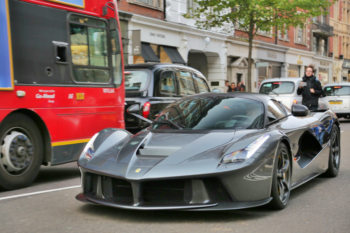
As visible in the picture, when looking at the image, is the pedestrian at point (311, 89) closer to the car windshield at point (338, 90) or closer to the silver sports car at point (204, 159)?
the silver sports car at point (204, 159)

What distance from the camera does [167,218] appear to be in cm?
432

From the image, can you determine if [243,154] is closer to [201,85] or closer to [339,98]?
[201,85]

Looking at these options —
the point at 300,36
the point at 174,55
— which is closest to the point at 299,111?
the point at 174,55

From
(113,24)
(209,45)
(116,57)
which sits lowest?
(116,57)

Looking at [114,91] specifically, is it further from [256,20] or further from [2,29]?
[256,20]

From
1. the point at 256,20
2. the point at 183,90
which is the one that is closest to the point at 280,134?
the point at 183,90

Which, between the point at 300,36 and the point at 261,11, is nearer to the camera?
the point at 261,11

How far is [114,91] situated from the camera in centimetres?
786

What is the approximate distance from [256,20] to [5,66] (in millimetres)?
19794

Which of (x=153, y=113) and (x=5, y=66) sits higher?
(x=5, y=66)

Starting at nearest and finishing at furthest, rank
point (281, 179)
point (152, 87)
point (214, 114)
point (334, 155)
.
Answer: point (281, 179) → point (214, 114) → point (334, 155) → point (152, 87)

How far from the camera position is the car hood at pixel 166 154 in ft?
13.7

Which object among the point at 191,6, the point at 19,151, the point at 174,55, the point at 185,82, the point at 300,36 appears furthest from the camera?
the point at 300,36

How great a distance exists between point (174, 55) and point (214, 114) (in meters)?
20.3
